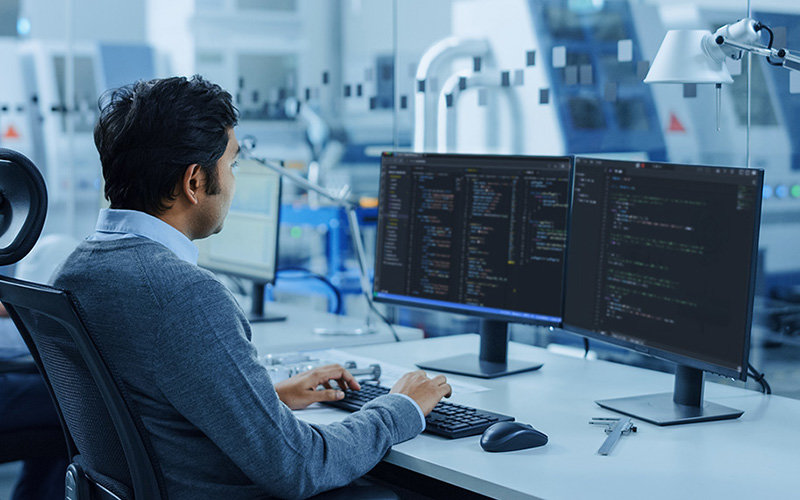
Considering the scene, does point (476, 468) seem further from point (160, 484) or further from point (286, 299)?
point (286, 299)

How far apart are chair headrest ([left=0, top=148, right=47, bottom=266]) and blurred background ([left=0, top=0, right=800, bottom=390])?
1.50m

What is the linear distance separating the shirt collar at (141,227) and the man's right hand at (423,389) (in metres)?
0.45

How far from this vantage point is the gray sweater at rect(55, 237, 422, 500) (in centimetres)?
126

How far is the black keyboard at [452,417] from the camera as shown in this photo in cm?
154

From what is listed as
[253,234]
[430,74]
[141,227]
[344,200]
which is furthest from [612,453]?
[430,74]

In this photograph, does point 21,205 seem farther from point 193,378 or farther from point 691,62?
point 691,62

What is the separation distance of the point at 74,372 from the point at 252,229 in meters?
1.47

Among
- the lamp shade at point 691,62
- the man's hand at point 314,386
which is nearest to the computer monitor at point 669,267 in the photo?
the lamp shade at point 691,62

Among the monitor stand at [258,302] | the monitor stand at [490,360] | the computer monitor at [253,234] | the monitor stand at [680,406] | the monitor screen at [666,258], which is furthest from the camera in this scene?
the monitor stand at [258,302]

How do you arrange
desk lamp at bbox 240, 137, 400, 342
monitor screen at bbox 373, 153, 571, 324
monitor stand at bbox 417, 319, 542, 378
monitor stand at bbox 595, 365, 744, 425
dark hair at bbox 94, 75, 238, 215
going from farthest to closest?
desk lamp at bbox 240, 137, 400, 342
monitor stand at bbox 417, 319, 542, 378
monitor screen at bbox 373, 153, 571, 324
monitor stand at bbox 595, 365, 744, 425
dark hair at bbox 94, 75, 238, 215

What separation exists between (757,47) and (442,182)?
734 mm

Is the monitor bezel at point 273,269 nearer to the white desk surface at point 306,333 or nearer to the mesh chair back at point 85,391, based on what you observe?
the white desk surface at point 306,333

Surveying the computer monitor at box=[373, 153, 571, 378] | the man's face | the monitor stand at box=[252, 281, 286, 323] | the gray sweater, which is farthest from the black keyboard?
the monitor stand at box=[252, 281, 286, 323]

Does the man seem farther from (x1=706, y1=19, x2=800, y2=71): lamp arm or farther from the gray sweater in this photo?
(x1=706, y1=19, x2=800, y2=71): lamp arm
